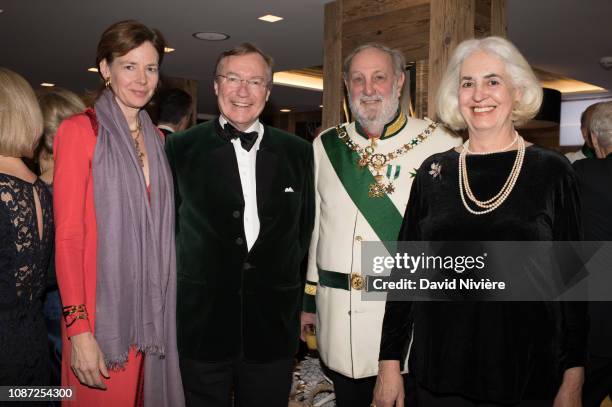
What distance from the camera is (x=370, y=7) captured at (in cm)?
445

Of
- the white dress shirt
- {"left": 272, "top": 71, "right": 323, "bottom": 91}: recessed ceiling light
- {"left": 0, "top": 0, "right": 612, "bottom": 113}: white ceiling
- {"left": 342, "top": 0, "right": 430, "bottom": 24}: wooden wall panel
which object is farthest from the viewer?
{"left": 272, "top": 71, "right": 323, "bottom": 91}: recessed ceiling light

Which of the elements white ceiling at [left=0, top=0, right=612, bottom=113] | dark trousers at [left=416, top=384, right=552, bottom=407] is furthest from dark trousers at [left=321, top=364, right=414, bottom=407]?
white ceiling at [left=0, top=0, right=612, bottom=113]

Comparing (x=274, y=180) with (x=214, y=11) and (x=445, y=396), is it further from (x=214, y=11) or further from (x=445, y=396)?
(x=214, y=11)

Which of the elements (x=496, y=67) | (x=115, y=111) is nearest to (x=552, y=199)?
Answer: (x=496, y=67)

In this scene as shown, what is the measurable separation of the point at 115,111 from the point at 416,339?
1.25 meters

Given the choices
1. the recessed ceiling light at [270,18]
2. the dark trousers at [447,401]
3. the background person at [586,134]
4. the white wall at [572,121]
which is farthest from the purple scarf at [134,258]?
the white wall at [572,121]

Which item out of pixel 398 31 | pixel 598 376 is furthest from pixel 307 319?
pixel 398 31

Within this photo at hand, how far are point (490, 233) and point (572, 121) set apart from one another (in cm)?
1065

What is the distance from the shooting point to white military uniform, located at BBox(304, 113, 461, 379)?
7.00 ft

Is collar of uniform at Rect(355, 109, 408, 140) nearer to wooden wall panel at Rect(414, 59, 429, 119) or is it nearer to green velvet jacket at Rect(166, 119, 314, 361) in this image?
green velvet jacket at Rect(166, 119, 314, 361)

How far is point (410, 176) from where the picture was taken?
2.17 meters

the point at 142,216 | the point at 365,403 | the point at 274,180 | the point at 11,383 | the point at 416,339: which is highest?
the point at 274,180

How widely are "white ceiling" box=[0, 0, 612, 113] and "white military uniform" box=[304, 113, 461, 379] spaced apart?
10.0ft

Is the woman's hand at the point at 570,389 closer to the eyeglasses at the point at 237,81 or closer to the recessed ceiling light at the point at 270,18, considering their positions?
the eyeglasses at the point at 237,81
